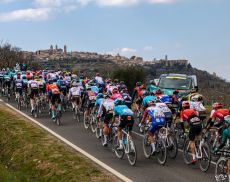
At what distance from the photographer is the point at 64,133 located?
18.1 metres

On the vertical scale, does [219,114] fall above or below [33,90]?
above

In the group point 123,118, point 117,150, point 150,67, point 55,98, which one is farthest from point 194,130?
point 150,67

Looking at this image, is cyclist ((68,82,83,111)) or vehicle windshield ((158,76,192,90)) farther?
vehicle windshield ((158,76,192,90))

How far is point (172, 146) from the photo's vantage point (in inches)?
526

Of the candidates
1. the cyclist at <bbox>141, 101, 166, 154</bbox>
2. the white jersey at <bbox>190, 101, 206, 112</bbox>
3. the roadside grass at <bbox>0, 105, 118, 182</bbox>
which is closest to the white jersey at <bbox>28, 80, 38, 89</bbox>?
the roadside grass at <bbox>0, 105, 118, 182</bbox>

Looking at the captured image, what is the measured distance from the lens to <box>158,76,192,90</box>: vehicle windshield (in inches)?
856

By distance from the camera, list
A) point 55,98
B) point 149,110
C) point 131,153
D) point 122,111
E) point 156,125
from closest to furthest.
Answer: point 131,153 < point 156,125 < point 122,111 < point 149,110 < point 55,98

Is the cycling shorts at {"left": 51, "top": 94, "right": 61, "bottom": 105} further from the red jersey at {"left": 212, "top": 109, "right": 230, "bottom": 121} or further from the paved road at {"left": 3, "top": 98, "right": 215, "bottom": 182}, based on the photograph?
the red jersey at {"left": 212, "top": 109, "right": 230, "bottom": 121}

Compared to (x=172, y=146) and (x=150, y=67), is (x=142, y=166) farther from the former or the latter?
(x=150, y=67)

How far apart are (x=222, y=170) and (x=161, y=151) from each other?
2730mm

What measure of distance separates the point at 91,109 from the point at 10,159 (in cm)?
486

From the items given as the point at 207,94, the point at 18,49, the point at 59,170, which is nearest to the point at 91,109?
the point at 59,170

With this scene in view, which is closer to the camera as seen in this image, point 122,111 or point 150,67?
point 122,111

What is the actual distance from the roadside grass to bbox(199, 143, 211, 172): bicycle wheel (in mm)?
2565
